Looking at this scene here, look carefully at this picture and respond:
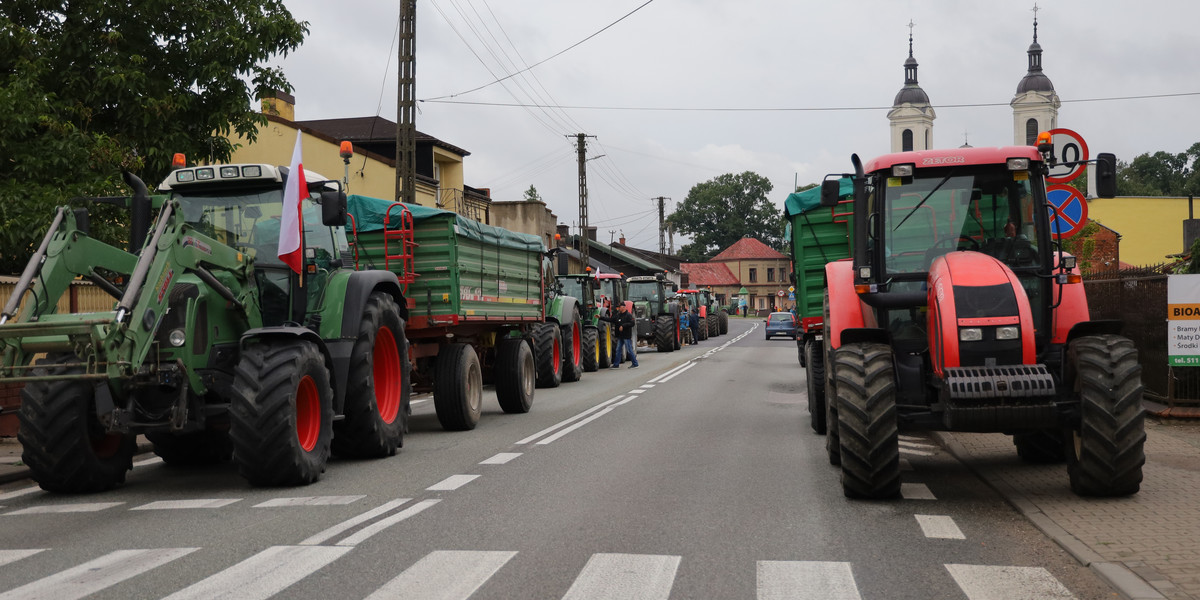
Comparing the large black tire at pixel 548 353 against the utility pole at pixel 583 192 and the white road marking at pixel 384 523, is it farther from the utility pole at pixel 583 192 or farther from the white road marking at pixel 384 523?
the utility pole at pixel 583 192

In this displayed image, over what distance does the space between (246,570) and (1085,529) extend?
5049 mm

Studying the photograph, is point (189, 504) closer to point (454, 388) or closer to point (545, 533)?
point (545, 533)

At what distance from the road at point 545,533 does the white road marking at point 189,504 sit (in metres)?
0.04

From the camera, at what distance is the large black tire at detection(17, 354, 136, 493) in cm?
872

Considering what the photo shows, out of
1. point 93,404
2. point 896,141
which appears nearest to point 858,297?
point 93,404

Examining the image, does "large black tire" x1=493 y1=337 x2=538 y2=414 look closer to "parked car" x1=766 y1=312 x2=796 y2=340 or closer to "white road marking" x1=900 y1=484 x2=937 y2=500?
"white road marking" x1=900 y1=484 x2=937 y2=500

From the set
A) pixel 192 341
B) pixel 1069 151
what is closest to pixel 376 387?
pixel 192 341

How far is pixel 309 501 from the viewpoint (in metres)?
8.43

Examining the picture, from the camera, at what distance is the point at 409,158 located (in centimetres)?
2383

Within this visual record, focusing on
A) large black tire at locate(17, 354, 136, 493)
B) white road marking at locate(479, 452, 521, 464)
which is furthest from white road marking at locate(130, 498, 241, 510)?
white road marking at locate(479, 452, 521, 464)

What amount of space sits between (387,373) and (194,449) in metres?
2.03

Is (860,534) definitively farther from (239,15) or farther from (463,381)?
(239,15)

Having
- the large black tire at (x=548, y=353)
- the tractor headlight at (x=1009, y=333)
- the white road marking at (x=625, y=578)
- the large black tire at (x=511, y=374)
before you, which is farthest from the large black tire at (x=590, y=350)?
the white road marking at (x=625, y=578)

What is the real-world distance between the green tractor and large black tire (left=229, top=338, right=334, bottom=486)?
0.04ft
